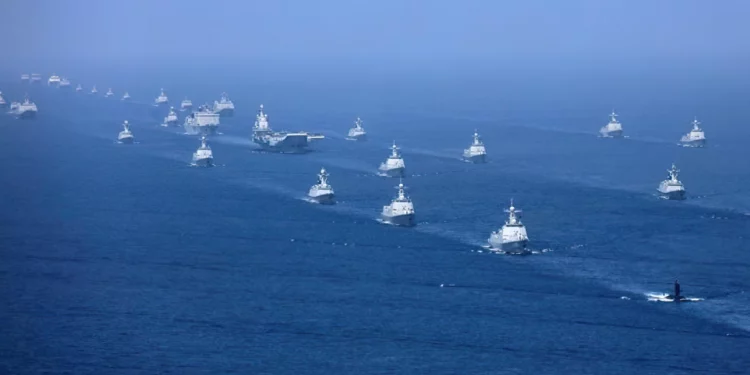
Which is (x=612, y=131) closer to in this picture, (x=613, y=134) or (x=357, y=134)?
(x=613, y=134)

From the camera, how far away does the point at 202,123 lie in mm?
193000

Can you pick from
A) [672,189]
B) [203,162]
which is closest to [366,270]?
[672,189]

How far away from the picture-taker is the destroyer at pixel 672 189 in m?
126

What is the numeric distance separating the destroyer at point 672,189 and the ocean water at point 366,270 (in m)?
1.35

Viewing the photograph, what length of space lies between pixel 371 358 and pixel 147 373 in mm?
12682

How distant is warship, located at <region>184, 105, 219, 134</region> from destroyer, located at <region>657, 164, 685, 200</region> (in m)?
82.5

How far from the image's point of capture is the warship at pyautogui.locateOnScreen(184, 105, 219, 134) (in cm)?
19288

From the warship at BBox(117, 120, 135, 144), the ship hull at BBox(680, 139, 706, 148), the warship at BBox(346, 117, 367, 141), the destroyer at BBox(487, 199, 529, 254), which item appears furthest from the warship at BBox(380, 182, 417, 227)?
the warship at BBox(117, 120, 135, 144)

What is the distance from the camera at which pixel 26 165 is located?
493ft

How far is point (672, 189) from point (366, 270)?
4085 centimetres

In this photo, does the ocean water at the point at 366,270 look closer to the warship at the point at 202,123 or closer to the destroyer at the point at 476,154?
the destroyer at the point at 476,154

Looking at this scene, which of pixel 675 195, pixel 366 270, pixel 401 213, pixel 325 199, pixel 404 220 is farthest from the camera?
pixel 675 195

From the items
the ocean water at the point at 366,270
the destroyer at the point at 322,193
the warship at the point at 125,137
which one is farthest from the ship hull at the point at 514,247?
the warship at the point at 125,137

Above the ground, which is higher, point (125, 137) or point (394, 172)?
point (125, 137)
